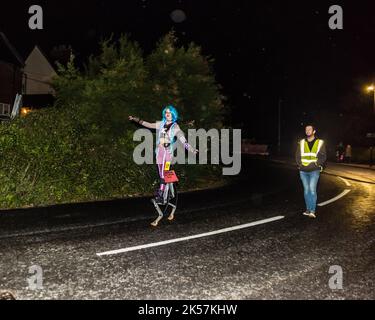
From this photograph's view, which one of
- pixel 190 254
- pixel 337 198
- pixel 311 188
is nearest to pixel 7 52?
pixel 337 198

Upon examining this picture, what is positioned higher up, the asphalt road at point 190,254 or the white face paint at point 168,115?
the white face paint at point 168,115

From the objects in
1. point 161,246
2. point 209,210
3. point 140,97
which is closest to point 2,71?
point 140,97

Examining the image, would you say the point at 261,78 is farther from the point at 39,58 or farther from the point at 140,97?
the point at 140,97

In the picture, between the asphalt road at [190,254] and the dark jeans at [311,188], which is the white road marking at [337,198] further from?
the dark jeans at [311,188]

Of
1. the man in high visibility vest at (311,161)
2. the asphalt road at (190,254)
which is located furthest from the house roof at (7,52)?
the man in high visibility vest at (311,161)

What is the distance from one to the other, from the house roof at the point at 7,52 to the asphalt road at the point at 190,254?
2477cm

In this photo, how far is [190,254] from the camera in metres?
4.83

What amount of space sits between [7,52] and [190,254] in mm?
29431

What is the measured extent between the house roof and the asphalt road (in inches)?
975

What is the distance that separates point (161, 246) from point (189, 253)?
1.61 ft

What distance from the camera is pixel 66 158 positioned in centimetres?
991

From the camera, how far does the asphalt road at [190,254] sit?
3635 mm

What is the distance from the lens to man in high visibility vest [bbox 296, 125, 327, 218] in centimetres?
764
